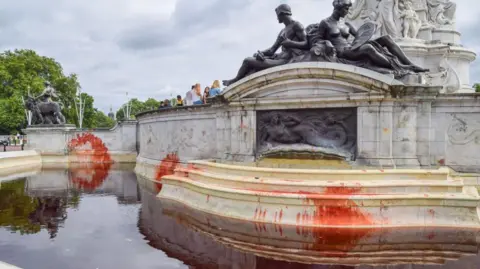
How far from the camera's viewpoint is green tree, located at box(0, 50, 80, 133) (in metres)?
43.2

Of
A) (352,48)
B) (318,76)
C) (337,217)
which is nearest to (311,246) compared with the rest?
(337,217)

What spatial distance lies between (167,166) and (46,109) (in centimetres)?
1391

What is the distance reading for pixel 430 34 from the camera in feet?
52.7

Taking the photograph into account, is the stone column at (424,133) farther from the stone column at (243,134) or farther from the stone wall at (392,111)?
the stone column at (243,134)

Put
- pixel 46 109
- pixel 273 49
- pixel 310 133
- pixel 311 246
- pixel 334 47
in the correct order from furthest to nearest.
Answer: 1. pixel 46 109
2. pixel 273 49
3. pixel 334 47
4. pixel 310 133
5. pixel 311 246

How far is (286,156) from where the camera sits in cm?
1055

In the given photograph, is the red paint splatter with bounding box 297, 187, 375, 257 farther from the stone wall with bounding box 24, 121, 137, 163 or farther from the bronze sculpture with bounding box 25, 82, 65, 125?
the bronze sculpture with bounding box 25, 82, 65, 125

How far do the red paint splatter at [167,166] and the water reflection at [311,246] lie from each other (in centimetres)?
648

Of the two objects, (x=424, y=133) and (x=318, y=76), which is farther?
(x=318, y=76)

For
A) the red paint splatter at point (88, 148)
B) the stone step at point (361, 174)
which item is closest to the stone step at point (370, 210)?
the stone step at point (361, 174)

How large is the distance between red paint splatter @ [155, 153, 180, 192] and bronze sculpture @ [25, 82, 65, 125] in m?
12.9

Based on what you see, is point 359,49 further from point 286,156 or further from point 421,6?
point 421,6

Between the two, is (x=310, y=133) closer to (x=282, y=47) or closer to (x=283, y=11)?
(x=282, y=47)

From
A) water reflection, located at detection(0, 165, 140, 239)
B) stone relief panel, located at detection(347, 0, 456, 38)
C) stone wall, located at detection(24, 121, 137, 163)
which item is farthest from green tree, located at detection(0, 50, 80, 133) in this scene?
stone relief panel, located at detection(347, 0, 456, 38)
